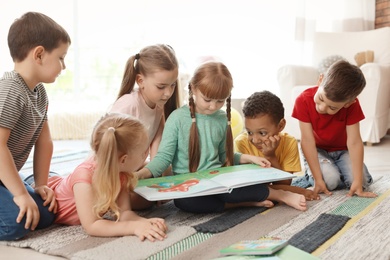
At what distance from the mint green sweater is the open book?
7cm

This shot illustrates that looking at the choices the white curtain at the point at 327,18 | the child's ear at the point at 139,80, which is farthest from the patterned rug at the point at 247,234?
the white curtain at the point at 327,18

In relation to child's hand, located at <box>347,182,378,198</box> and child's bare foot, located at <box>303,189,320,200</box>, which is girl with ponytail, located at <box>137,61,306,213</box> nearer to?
child's bare foot, located at <box>303,189,320,200</box>

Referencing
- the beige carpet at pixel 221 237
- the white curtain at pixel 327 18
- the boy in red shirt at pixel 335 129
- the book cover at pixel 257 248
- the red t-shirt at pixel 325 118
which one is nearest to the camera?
the book cover at pixel 257 248

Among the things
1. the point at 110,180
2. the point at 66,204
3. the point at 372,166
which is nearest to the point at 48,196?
the point at 66,204

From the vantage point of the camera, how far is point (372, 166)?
7.54 feet

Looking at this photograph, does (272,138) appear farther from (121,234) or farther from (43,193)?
(43,193)

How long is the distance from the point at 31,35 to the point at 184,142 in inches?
22.4

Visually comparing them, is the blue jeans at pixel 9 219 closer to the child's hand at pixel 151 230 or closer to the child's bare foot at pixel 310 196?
the child's hand at pixel 151 230

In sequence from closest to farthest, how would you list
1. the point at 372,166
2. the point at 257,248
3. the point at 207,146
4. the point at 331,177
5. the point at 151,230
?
1. the point at 257,248
2. the point at 151,230
3. the point at 207,146
4. the point at 331,177
5. the point at 372,166

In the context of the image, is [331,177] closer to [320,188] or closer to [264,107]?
[320,188]

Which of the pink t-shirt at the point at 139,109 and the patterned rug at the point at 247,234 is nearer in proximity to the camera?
the patterned rug at the point at 247,234

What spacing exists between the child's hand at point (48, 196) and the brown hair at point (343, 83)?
3.01 feet

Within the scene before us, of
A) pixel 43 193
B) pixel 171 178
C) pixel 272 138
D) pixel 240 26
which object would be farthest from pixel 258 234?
pixel 240 26

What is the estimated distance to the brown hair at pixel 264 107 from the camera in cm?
156
